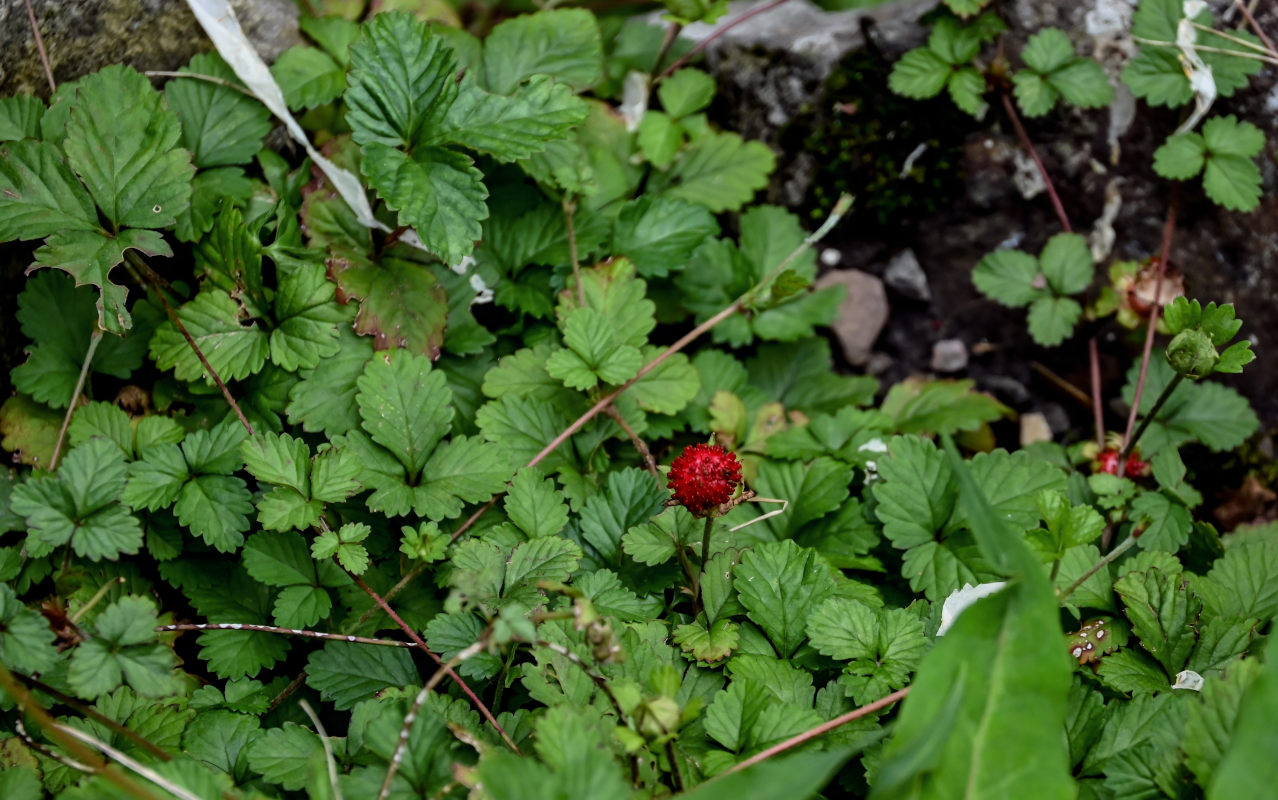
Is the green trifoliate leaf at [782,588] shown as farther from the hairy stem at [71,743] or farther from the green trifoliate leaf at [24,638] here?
the green trifoliate leaf at [24,638]

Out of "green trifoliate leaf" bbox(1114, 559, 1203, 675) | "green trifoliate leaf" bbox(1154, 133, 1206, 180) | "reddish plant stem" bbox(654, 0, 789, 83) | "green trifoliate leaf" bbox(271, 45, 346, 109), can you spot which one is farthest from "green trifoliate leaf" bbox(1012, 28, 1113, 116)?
"green trifoliate leaf" bbox(271, 45, 346, 109)

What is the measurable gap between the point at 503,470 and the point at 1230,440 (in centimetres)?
190

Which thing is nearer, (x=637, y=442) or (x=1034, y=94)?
(x=637, y=442)

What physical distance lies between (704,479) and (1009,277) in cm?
146

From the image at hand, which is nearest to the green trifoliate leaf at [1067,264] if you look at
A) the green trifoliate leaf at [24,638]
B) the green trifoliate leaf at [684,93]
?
the green trifoliate leaf at [684,93]

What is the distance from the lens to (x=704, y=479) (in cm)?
165

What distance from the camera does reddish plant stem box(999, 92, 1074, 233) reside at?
107 inches

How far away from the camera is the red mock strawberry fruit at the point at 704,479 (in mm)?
1653

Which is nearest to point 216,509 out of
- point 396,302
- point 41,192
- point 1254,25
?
point 396,302

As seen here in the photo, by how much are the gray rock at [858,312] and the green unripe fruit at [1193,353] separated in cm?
94

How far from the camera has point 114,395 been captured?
217 cm

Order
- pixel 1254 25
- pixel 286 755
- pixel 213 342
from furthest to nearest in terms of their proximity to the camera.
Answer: pixel 1254 25
pixel 213 342
pixel 286 755

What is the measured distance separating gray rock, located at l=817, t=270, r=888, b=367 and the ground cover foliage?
228 mm

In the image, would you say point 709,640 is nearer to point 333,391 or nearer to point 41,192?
point 333,391
